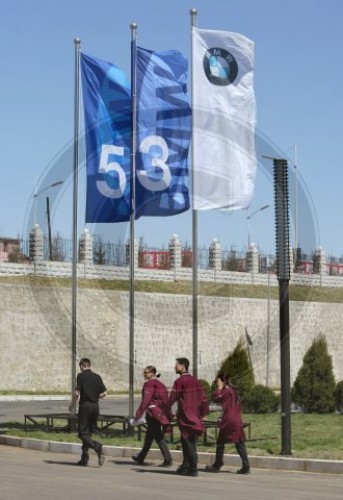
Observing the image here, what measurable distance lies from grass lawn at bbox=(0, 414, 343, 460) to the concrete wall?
71.0ft

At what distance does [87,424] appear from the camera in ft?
58.8

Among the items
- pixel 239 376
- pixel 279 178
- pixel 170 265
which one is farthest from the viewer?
pixel 170 265

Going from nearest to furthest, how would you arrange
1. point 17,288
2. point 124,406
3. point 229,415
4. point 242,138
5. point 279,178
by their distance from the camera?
point 229,415 → point 279,178 → point 242,138 → point 124,406 → point 17,288

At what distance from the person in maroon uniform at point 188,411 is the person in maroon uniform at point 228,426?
12.3 inches

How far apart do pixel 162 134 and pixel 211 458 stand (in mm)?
7362

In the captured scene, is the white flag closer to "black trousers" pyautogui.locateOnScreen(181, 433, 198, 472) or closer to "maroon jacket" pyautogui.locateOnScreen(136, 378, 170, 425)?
"maroon jacket" pyautogui.locateOnScreen(136, 378, 170, 425)

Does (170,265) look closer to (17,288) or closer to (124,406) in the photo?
(17,288)

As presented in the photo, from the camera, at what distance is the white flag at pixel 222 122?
22984 millimetres

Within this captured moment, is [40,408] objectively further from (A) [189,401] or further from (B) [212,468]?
(A) [189,401]

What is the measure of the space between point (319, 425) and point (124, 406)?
1464cm

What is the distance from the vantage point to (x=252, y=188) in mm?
23281

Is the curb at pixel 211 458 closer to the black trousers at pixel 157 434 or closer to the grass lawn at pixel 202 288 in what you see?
the black trousers at pixel 157 434

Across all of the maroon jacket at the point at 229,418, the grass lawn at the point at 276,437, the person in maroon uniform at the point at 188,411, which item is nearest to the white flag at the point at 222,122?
the grass lawn at the point at 276,437

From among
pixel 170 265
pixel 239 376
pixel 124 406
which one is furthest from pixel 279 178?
pixel 170 265
